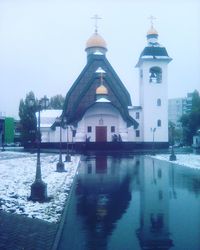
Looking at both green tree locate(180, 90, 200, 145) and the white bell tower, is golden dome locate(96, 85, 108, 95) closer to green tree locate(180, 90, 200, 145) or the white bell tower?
the white bell tower

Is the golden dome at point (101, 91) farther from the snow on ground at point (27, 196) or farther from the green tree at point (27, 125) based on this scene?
the snow on ground at point (27, 196)

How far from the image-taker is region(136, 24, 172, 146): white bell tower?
154 feet

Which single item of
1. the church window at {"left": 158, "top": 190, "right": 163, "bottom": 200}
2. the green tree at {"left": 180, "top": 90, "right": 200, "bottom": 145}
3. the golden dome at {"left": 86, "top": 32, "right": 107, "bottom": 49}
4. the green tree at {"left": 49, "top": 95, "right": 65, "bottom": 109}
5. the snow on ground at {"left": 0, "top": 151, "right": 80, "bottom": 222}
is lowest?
the church window at {"left": 158, "top": 190, "right": 163, "bottom": 200}

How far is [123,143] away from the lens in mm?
40562

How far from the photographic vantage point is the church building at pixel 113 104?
1747 inches

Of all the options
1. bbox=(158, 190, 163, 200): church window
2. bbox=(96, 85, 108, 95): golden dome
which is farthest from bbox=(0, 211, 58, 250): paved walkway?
bbox=(96, 85, 108, 95): golden dome

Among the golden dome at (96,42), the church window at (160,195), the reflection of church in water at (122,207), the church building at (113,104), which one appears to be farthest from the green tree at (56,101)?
the church window at (160,195)

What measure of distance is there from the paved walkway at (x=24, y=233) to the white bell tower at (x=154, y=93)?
39.6 m

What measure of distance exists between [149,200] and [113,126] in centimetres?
3504

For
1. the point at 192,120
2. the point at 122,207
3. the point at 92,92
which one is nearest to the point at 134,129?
the point at 92,92

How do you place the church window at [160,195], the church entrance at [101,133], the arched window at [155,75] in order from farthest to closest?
the arched window at [155,75] → the church entrance at [101,133] → the church window at [160,195]

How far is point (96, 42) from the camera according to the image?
51656 millimetres

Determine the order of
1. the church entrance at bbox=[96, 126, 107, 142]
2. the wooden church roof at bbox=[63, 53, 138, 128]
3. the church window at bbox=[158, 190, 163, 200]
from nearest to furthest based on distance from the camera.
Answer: the church window at bbox=[158, 190, 163, 200]
the wooden church roof at bbox=[63, 53, 138, 128]
the church entrance at bbox=[96, 126, 107, 142]

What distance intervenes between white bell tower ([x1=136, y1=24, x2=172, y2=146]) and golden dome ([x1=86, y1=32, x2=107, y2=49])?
7.03 m
